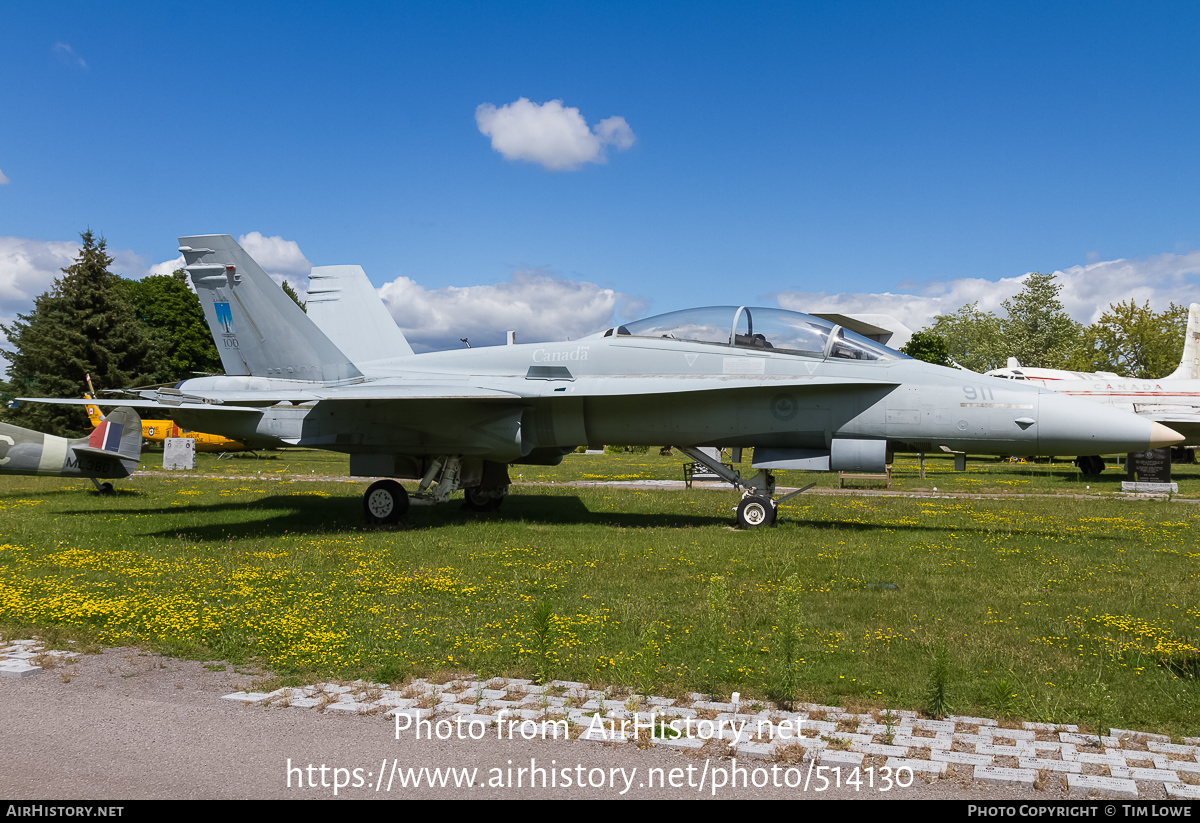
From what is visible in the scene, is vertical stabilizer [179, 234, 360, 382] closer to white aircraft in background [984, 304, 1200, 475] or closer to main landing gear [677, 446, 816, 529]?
main landing gear [677, 446, 816, 529]

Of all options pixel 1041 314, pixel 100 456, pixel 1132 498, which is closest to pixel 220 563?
pixel 100 456

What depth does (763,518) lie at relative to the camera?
1133 centimetres

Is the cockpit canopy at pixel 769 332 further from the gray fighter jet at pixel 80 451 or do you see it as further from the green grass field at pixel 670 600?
the gray fighter jet at pixel 80 451

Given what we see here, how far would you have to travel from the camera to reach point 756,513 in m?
11.4

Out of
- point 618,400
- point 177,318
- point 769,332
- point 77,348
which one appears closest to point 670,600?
point 618,400

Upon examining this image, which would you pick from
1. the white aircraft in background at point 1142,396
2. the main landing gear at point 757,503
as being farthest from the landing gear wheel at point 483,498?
the white aircraft in background at point 1142,396

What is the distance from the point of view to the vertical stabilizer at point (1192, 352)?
3117 cm

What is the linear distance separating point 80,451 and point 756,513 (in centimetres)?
1415

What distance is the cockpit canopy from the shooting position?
10727mm

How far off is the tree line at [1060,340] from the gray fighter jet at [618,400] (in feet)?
138

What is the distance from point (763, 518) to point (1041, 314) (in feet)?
225

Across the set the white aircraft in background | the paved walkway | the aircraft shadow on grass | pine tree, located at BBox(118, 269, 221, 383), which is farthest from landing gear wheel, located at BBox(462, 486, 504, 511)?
pine tree, located at BBox(118, 269, 221, 383)

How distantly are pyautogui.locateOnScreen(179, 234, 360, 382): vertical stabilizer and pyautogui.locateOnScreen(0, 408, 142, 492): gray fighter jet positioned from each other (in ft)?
17.6

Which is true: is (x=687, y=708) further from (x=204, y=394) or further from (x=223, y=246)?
(x=223, y=246)
